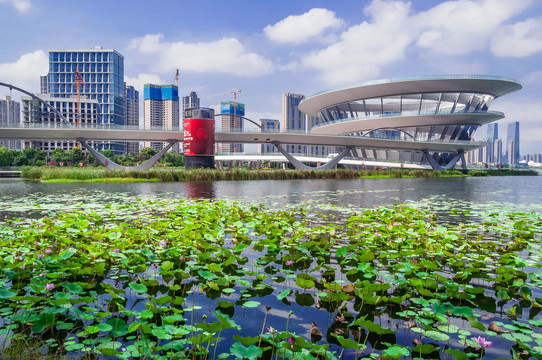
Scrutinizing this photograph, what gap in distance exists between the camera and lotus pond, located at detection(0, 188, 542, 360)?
104 inches

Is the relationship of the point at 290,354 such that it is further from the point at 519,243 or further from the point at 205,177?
the point at 205,177

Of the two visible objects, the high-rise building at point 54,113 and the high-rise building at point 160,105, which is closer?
the high-rise building at point 54,113

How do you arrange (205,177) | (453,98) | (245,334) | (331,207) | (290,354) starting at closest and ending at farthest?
1. (290,354)
2. (245,334)
3. (331,207)
4. (205,177)
5. (453,98)

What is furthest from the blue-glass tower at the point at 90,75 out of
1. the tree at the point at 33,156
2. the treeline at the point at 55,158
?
the tree at the point at 33,156

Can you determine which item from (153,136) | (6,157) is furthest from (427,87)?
(6,157)

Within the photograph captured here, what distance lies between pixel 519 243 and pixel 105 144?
507ft

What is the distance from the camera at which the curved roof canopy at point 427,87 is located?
57938 mm

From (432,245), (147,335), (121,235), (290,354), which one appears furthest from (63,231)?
(432,245)

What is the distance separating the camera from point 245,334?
307 cm

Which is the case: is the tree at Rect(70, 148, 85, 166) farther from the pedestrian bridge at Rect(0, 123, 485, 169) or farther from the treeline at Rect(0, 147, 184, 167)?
the pedestrian bridge at Rect(0, 123, 485, 169)

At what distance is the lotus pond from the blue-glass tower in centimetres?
17077

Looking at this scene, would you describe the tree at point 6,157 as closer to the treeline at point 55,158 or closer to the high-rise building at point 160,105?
the treeline at point 55,158

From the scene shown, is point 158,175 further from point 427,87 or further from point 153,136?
point 427,87

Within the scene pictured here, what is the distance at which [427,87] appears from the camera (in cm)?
6081
